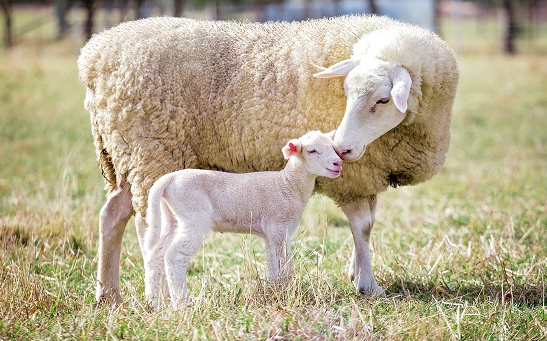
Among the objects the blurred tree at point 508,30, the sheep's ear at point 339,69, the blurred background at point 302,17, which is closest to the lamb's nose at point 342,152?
the sheep's ear at point 339,69

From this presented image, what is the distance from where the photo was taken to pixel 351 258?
15.4ft

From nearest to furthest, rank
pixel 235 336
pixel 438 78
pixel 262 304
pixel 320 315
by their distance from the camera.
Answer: pixel 235 336 < pixel 320 315 < pixel 262 304 < pixel 438 78

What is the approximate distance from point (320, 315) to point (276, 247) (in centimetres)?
50

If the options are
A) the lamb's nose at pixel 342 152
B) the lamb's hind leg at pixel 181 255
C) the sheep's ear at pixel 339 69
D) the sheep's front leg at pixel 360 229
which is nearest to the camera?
the lamb's hind leg at pixel 181 255

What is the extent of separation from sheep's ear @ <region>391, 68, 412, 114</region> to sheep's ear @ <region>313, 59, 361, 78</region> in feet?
0.83

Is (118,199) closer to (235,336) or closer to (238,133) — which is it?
(238,133)

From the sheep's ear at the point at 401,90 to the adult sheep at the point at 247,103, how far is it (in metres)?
0.04

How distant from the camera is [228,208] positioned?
3.79 metres

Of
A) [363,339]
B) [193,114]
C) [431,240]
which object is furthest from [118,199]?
[431,240]

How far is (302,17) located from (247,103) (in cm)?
2095

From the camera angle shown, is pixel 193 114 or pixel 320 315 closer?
pixel 320 315

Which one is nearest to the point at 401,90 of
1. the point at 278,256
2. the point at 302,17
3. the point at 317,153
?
the point at 317,153

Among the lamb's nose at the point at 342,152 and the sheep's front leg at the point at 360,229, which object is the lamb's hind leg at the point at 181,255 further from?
the sheep's front leg at the point at 360,229

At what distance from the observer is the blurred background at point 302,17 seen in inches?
829
